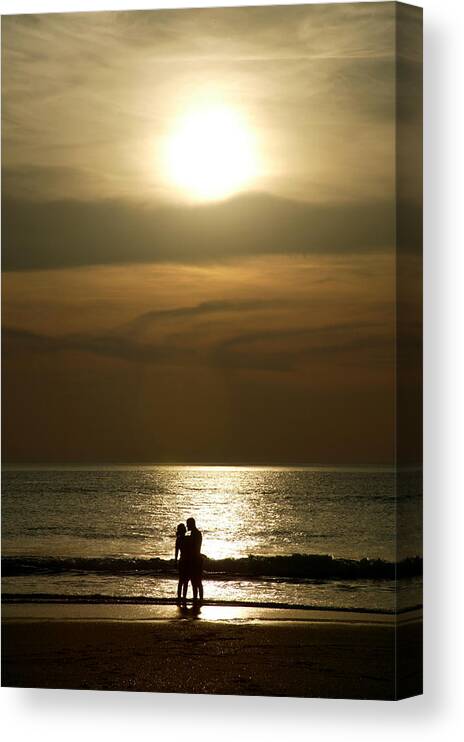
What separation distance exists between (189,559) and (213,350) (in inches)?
43.4

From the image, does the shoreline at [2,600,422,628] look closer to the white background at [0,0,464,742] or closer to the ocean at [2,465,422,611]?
the ocean at [2,465,422,611]

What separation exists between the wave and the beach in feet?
0.61

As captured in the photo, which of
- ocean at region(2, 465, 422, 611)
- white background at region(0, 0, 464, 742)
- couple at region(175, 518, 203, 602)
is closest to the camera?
ocean at region(2, 465, 422, 611)

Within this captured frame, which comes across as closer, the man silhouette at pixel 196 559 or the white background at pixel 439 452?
the white background at pixel 439 452

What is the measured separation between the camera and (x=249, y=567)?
8125mm

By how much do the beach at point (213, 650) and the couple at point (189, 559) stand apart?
0.11 meters

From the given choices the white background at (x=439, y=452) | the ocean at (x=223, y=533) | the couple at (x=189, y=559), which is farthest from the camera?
the couple at (x=189, y=559)

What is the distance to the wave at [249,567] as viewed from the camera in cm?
794

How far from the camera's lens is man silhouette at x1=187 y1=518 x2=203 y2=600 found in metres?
8.16

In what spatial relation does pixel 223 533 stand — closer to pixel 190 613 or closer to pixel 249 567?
pixel 249 567

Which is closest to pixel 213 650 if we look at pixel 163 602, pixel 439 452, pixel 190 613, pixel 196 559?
pixel 190 613

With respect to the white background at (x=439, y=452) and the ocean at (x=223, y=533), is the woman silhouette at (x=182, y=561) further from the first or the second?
the white background at (x=439, y=452)

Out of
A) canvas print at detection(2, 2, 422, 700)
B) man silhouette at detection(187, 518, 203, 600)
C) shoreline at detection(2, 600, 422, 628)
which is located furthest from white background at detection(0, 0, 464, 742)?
man silhouette at detection(187, 518, 203, 600)

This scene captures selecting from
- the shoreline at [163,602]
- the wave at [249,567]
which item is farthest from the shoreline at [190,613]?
the wave at [249,567]
